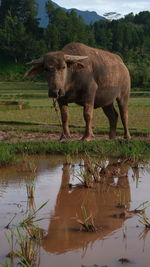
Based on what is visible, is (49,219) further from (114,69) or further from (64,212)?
(114,69)

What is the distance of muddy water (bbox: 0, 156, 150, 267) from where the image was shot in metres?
3.34

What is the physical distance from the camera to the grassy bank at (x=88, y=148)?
23.5 ft

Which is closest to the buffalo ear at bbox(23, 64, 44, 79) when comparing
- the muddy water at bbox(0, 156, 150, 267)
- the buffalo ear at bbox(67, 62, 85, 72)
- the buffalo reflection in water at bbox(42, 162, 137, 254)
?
the buffalo ear at bbox(67, 62, 85, 72)

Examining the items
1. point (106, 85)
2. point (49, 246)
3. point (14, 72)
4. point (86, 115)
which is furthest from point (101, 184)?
point (14, 72)

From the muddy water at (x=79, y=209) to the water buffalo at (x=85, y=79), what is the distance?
1.24 metres

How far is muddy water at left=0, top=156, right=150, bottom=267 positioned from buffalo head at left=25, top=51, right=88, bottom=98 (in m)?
1.02

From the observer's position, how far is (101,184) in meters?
5.42

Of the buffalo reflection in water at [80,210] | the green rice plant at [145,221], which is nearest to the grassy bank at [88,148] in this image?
the buffalo reflection in water at [80,210]

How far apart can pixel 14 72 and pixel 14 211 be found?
44.1 m

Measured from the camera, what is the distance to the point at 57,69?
7172 mm

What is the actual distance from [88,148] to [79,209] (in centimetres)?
288

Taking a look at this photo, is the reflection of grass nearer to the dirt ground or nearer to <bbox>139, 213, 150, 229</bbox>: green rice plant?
<bbox>139, 213, 150, 229</bbox>: green rice plant

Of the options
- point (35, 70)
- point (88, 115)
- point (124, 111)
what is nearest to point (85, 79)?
point (88, 115)

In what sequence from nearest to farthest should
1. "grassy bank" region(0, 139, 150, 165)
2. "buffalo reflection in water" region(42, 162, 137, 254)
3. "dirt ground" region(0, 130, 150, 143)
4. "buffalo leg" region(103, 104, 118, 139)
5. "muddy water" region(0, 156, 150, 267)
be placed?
"muddy water" region(0, 156, 150, 267) < "buffalo reflection in water" region(42, 162, 137, 254) < "grassy bank" region(0, 139, 150, 165) < "dirt ground" region(0, 130, 150, 143) < "buffalo leg" region(103, 104, 118, 139)
